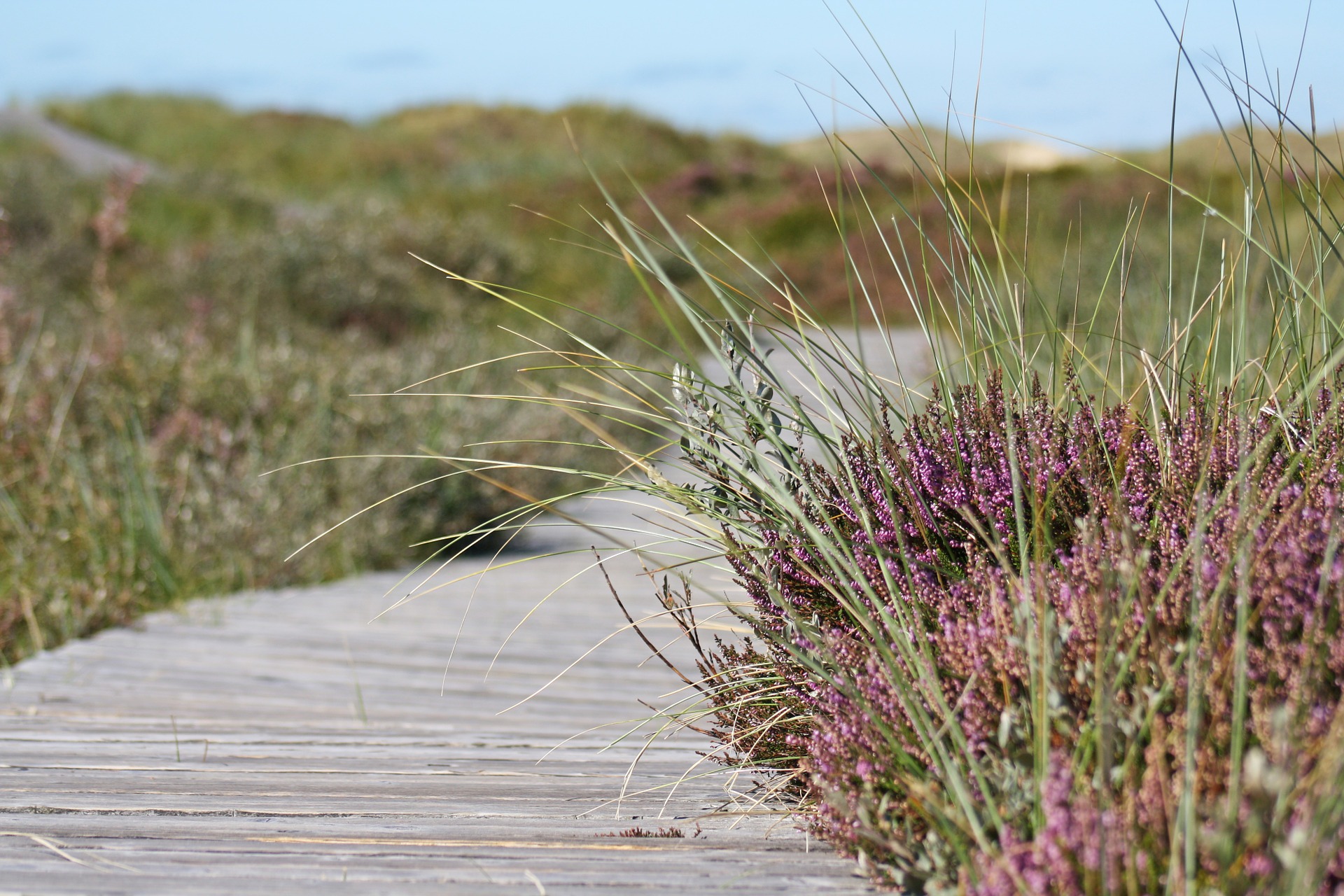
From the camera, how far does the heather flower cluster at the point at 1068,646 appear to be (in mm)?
1138

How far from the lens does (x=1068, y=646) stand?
141 centimetres

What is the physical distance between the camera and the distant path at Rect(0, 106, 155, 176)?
62.8ft

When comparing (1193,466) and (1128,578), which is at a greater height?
(1193,466)

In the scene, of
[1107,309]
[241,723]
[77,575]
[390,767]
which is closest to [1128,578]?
[390,767]

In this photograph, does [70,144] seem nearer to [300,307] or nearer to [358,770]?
[300,307]

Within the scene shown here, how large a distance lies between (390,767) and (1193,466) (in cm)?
162

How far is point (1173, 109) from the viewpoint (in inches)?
73.4

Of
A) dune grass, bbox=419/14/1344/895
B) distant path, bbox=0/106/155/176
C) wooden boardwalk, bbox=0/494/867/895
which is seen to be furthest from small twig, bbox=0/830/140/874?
distant path, bbox=0/106/155/176

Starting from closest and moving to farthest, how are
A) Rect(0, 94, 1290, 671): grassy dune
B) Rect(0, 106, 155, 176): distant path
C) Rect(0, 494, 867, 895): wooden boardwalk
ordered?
Rect(0, 494, 867, 895): wooden boardwalk → Rect(0, 94, 1290, 671): grassy dune → Rect(0, 106, 155, 176): distant path

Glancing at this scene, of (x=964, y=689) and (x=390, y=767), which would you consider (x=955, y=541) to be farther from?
(x=390, y=767)

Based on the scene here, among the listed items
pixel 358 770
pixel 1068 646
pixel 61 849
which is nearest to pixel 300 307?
pixel 358 770

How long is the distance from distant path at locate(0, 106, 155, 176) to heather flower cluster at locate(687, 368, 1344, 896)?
18507mm

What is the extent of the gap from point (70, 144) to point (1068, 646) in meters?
24.8

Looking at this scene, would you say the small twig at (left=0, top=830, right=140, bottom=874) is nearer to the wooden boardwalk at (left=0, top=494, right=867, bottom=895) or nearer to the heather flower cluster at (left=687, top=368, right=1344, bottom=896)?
the wooden boardwalk at (left=0, top=494, right=867, bottom=895)
